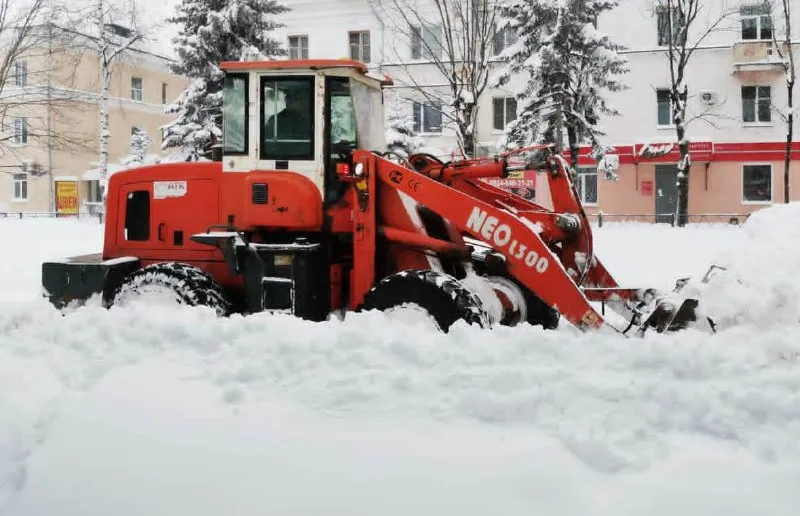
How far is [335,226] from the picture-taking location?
741 cm

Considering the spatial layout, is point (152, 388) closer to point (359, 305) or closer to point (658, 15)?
point (359, 305)

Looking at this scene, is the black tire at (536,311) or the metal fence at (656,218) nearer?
the black tire at (536,311)

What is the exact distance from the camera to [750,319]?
580cm

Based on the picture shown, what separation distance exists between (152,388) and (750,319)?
4183 mm

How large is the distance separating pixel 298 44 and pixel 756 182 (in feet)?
69.4

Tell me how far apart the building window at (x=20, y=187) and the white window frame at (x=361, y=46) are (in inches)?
824

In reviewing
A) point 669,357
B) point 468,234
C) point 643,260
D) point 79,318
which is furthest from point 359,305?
point 643,260

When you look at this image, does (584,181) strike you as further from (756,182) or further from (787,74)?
(787,74)

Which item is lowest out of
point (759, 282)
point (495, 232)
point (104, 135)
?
point (759, 282)

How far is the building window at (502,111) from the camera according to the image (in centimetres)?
3503

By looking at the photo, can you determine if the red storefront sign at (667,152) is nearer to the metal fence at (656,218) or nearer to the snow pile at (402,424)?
the metal fence at (656,218)

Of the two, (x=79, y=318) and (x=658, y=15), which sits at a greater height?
(x=658, y=15)

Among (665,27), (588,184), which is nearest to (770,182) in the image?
(588,184)

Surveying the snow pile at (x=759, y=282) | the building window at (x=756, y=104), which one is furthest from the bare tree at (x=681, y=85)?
the snow pile at (x=759, y=282)
